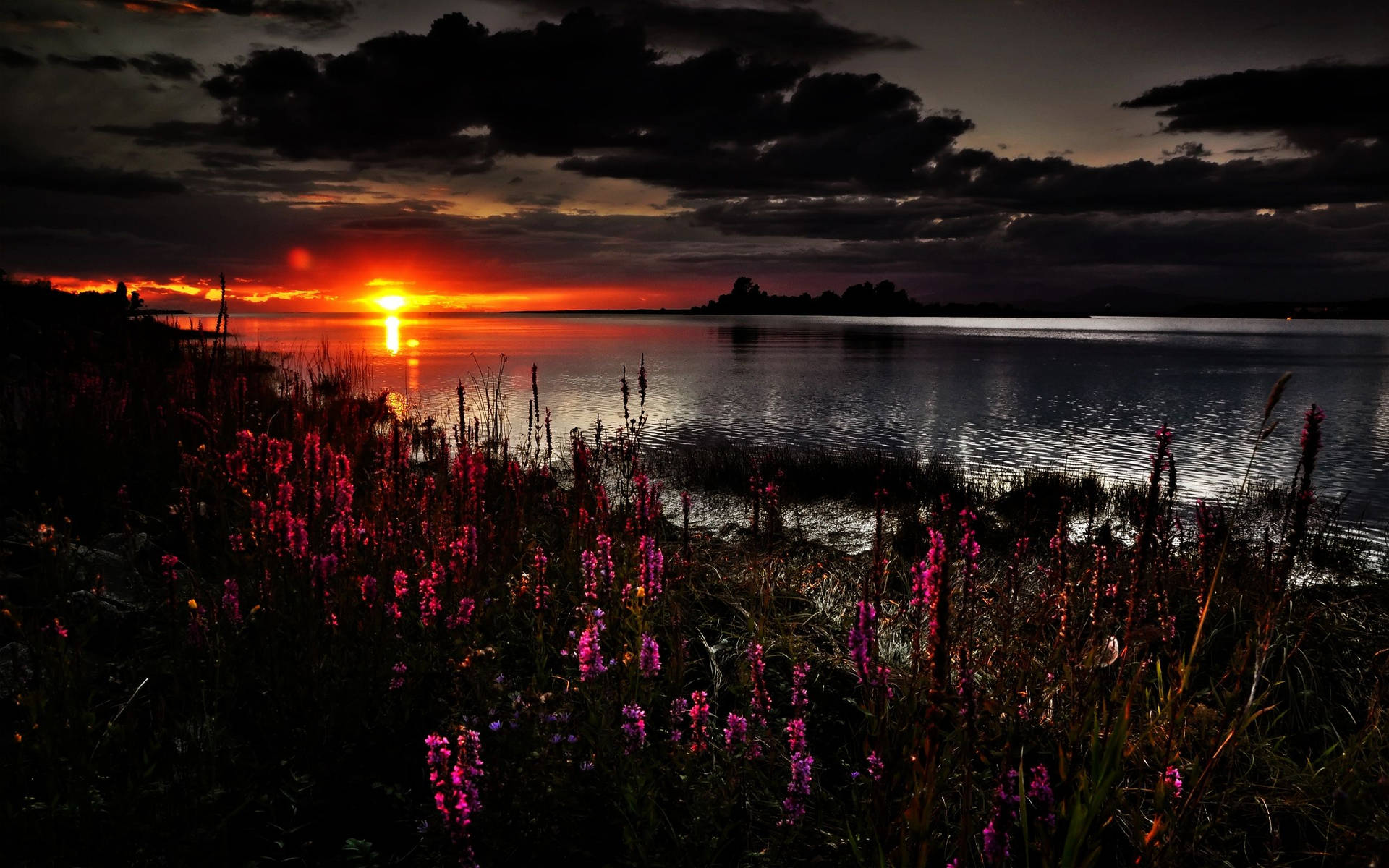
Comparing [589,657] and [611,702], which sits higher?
[589,657]

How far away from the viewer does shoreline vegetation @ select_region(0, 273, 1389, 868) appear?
2775 millimetres

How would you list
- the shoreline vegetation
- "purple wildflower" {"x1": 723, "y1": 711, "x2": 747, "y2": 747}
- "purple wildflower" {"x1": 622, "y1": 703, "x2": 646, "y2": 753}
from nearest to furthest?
the shoreline vegetation, "purple wildflower" {"x1": 723, "y1": 711, "x2": 747, "y2": 747}, "purple wildflower" {"x1": 622, "y1": 703, "x2": 646, "y2": 753}

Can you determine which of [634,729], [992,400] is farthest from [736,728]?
[992,400]

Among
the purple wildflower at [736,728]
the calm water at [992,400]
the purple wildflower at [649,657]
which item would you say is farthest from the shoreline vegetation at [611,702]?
the calm water at [992,400]

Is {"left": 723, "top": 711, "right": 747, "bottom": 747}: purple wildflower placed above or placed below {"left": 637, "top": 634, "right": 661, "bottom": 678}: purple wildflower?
below

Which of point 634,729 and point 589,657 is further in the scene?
point 634,729

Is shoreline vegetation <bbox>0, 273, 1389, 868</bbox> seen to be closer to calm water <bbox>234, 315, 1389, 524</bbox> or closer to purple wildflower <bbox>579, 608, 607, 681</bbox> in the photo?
purple wildflower <bbox>579, 608, 607, 681</bbox>

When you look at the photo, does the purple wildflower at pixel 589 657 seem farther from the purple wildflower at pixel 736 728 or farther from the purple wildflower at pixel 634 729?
the purple wildflower at pixel 736 728

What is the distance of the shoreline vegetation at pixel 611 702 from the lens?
2775mm

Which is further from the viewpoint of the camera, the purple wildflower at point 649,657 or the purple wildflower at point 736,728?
the purple wildflower at point 649,657

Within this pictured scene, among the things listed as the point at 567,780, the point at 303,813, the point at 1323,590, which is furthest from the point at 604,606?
the point at 1323,590

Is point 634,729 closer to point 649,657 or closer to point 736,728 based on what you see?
point 649,657

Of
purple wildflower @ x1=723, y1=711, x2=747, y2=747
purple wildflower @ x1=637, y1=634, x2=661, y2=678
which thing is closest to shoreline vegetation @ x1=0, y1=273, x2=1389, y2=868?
purple wildflower @ x1=723, y1=711, x2=747, y2=747

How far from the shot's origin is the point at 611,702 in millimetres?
3535
